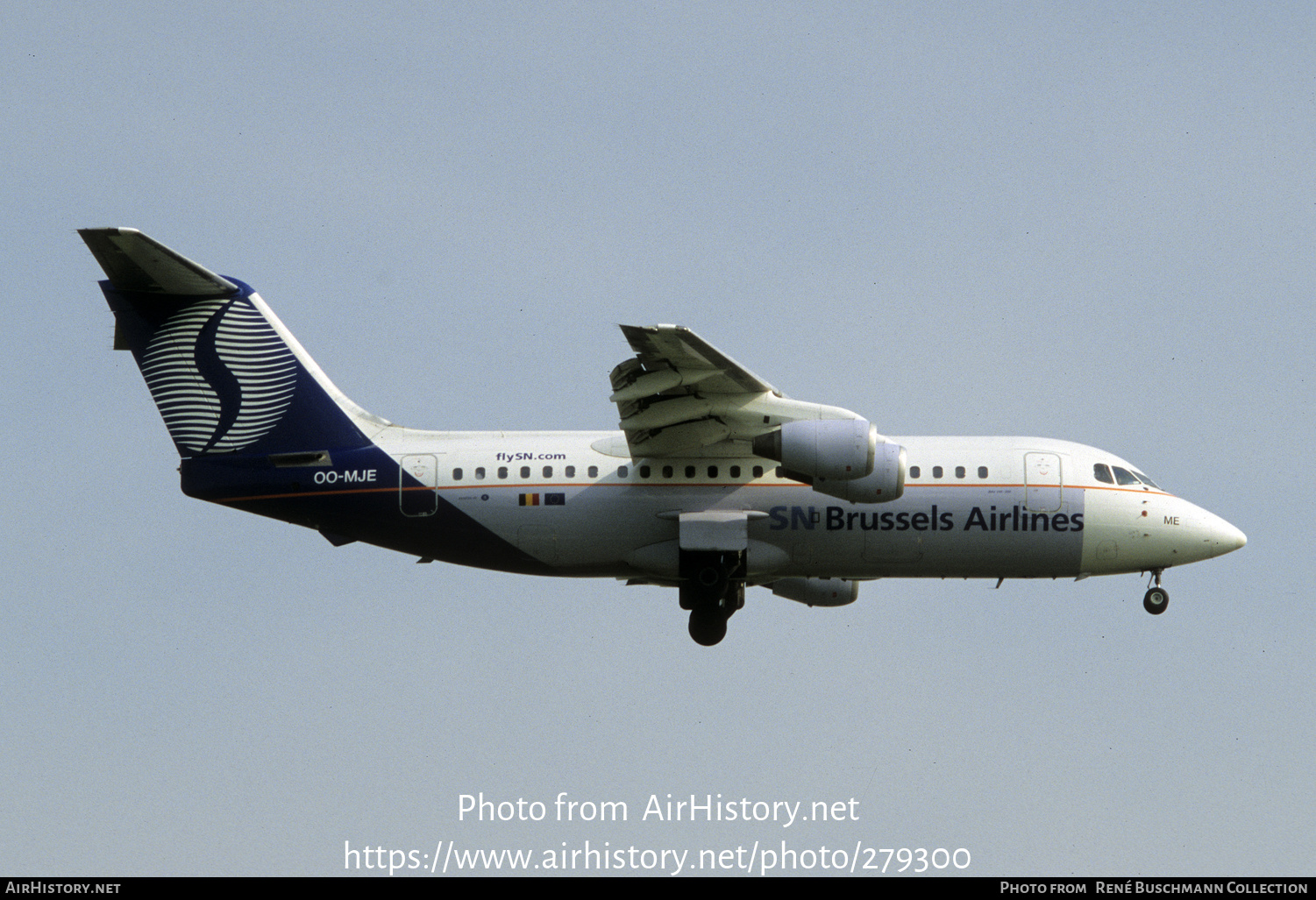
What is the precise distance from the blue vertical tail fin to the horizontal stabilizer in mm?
22

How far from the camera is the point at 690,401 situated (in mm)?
25688

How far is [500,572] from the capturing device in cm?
2780

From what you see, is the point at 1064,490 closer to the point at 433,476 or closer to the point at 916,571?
the point at 916,571

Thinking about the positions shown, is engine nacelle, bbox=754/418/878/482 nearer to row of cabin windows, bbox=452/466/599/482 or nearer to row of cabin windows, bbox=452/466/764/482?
row of cabin windows, bbox=452/466/764/482

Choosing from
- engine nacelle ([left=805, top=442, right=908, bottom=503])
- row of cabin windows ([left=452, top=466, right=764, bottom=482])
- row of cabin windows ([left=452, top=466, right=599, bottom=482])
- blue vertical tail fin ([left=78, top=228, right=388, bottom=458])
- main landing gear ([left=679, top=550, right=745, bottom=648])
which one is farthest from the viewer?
blue vertical tail fin ([left=78, top=228, right=388, bottom=458])

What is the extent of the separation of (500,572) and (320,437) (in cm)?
359

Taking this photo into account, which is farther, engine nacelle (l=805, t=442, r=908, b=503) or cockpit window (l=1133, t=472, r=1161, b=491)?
cockpit window (l=1133, t=472, r=1161, b=491)

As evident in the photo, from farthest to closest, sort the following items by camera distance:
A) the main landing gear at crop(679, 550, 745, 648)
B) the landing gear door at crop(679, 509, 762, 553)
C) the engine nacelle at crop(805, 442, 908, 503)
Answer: the main landing gear at crop(679, 550, 745, 648)
the landing gear door at crop(679, 509, 762, 553)
the engine nacelle at crop(805, 442, 908, 503)

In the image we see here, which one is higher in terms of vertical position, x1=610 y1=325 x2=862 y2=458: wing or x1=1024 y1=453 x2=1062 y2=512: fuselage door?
x1=610 y1=325 x2=862 y2=458: wing

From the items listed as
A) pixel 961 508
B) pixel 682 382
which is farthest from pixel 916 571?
pixel 682 382

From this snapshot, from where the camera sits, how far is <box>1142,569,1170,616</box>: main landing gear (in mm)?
28031

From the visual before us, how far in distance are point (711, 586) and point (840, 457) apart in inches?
134

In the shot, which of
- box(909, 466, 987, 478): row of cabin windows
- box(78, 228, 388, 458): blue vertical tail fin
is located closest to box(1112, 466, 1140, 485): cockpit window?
box(909, 466, 987, 478): row of cabin windows

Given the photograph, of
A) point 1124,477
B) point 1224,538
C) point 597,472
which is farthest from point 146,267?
point 1224,538
